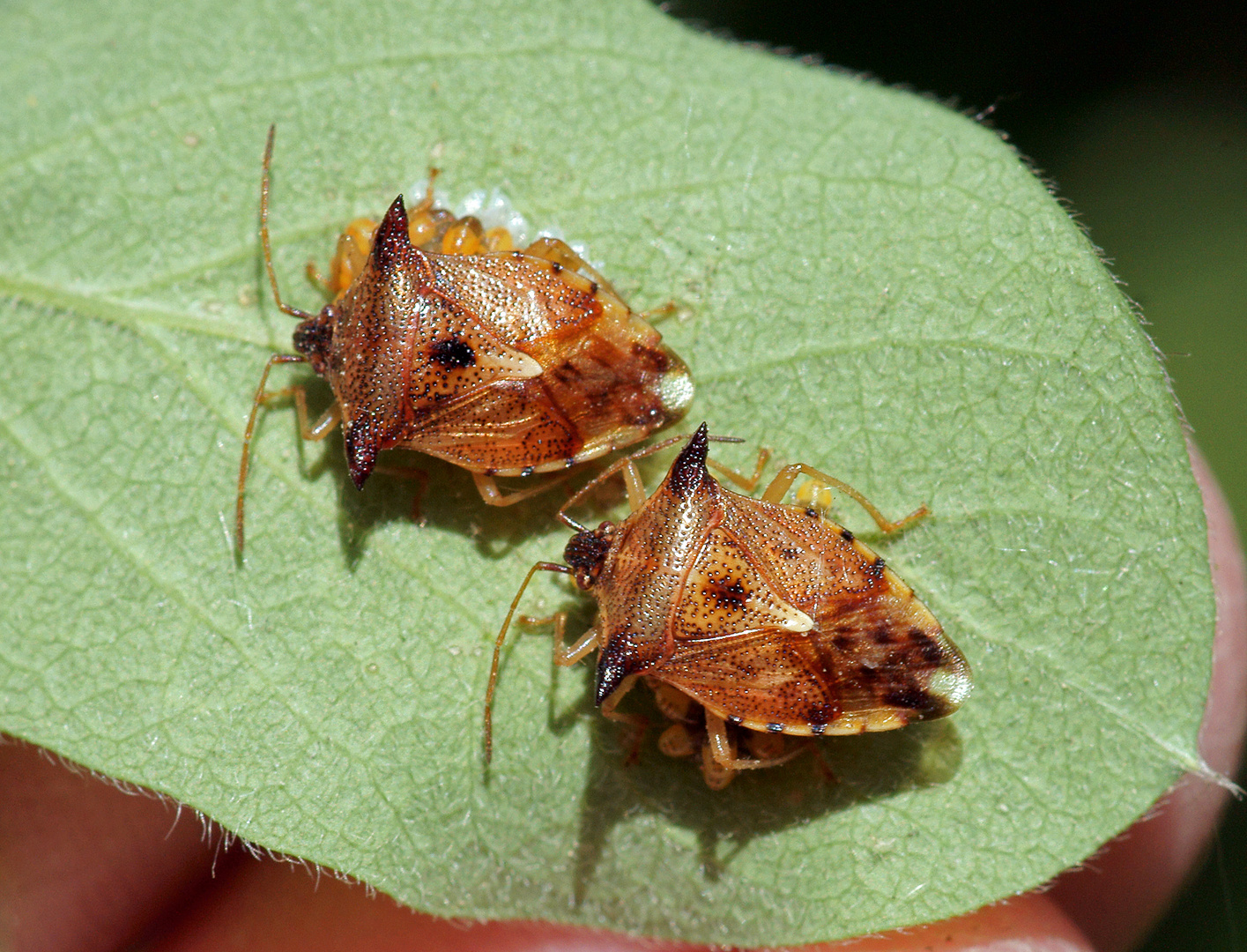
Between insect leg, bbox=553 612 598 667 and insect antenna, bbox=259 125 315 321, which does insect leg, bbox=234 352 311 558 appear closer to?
insect antenna, bbox=259 125 315 321

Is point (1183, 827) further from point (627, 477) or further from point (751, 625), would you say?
point (627, 477)

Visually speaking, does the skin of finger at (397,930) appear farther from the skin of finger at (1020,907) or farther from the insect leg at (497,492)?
the insect leg at (497,492)

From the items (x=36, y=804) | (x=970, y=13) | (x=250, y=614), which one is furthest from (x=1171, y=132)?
(x=36, y=804)

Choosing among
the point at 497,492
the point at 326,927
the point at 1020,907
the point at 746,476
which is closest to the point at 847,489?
the point at 746,476

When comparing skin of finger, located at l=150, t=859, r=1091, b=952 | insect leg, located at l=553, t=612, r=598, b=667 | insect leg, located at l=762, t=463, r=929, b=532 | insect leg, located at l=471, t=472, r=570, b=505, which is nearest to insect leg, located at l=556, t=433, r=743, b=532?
insect leg, located at l=471, t=472, r=570, b=505

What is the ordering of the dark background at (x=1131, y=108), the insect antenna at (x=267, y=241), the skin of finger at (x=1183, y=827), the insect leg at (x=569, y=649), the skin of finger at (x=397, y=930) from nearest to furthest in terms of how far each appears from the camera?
the insect leg at (x=569, y=649)
the insect antenna at (x=267, y=241)
the skin of finger at (x=397, y=930)
the skin of finger at (x=1183, y=827)
the dark background at (x=1131, y=108)

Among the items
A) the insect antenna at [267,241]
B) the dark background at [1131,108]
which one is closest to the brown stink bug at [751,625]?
the insect antenna at [267,241]
